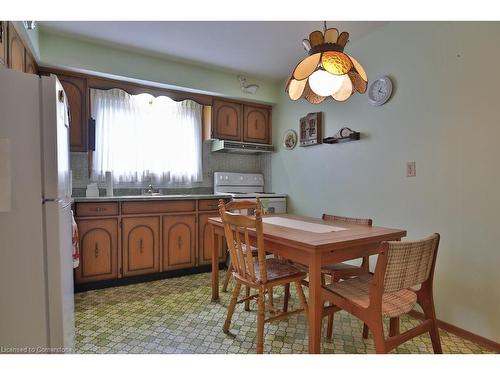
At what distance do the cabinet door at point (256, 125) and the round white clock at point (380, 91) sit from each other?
1.60m

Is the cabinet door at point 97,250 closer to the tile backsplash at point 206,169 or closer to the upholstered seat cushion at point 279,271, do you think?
the tile backsplash at point 206,169

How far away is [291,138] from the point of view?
3.53 meters

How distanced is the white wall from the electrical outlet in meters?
0.03

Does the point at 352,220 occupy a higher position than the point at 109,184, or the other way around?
the point at 109,184

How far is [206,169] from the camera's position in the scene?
12.2ft

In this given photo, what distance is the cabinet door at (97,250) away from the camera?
256 cm

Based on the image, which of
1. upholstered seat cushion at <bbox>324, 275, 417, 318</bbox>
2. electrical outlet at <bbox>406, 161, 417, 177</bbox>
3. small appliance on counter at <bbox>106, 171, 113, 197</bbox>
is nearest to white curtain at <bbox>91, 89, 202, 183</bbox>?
small appliance on counter at <bbox>106, 171, 113, 197</bbox>

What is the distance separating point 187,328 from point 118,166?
198cm

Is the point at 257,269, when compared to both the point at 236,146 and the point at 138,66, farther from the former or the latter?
the point at 138,66

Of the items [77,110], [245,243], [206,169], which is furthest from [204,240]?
[77,110]

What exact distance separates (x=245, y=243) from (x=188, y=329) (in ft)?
2.61

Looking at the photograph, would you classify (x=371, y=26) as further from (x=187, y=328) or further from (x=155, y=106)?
(x=187, y=328)

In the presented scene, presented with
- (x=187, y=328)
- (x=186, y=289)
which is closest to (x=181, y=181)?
(x=186, y=289)

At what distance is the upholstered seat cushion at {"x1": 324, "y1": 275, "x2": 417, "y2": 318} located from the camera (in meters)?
1.31
